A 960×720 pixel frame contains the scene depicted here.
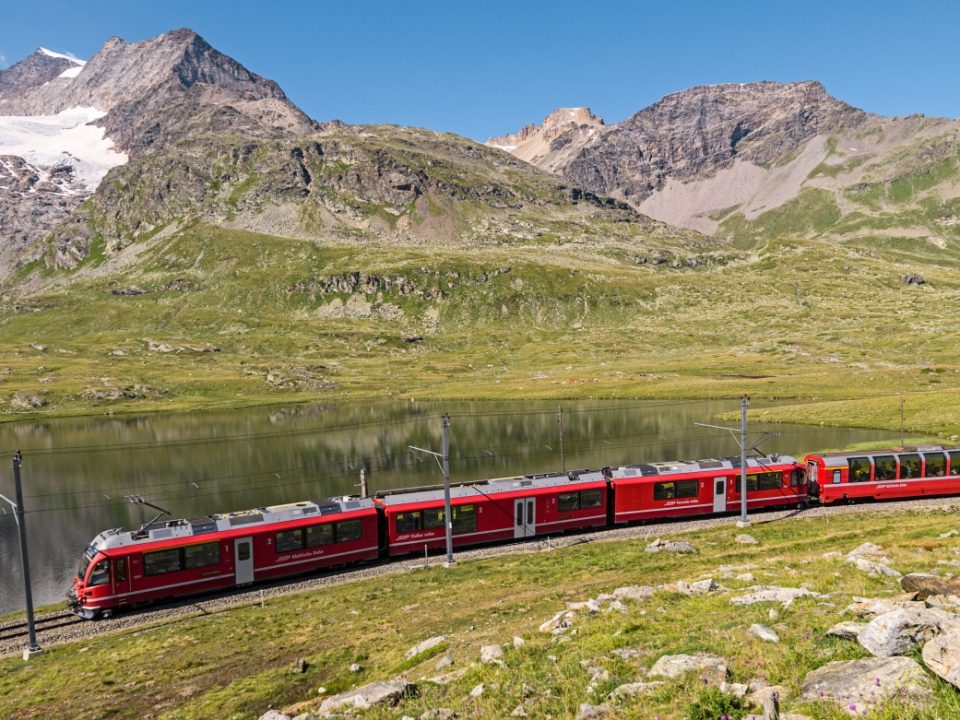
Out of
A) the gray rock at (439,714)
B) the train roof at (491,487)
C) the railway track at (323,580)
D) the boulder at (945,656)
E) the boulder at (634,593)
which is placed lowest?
the railway track at (323,580)

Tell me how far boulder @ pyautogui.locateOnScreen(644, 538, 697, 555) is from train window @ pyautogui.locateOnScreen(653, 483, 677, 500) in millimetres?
10831

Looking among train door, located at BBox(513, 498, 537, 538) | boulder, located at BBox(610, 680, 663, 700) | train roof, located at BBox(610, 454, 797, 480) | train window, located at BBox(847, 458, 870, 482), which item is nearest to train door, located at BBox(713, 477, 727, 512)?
train roof, located at BBox(610, 454, 797, 480)

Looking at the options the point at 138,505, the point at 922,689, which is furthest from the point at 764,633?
the point at 138,505

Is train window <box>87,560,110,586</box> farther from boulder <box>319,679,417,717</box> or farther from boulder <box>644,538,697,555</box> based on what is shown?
boulder <box>644,538,697,555</box>

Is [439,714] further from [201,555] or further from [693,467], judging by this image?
[693,467]

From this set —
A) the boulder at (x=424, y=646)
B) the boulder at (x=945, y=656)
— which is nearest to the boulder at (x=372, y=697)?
the boulder at (x=424, y=646)

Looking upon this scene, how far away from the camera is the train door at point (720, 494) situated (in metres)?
55.5

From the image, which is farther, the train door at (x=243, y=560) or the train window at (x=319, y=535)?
the train window at (x=319, y=535)

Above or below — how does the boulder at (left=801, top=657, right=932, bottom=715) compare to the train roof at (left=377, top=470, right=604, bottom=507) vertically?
above

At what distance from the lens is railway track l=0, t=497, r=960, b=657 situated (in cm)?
3728

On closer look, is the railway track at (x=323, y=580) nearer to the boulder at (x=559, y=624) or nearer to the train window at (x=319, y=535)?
the train window at (x=319, y=535)

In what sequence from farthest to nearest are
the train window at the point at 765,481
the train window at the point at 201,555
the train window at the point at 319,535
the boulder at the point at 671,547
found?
the train window at the point at 765,481, the train window at the point at 319,535, the train window at the point at 201,555, the boulder at the point at 671,547

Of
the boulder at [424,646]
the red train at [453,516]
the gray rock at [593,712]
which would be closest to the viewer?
the gray rock at [593,712]

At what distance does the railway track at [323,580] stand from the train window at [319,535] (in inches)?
96.4
